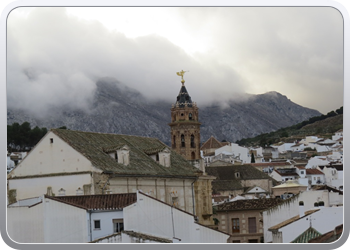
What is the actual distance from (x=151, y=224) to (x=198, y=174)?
18.4m

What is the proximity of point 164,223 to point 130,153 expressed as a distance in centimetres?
1410

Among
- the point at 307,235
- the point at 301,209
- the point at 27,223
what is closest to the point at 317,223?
the point at 307,235

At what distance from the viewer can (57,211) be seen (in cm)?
3186

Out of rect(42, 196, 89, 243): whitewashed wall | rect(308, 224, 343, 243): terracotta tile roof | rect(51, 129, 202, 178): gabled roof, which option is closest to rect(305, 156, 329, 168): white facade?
rect(51, 129, 202, 178): gabled roof

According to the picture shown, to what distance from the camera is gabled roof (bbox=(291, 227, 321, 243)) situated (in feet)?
98.4

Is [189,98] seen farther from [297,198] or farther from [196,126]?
[297,198]

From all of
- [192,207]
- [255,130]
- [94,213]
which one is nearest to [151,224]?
[94,213]

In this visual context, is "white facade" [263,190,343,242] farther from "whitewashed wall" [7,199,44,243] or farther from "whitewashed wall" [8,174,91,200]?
"whitewashed wall" [7,199,44,243]

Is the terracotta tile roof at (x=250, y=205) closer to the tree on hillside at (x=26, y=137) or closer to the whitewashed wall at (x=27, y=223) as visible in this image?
the tree on hillside at (x=26, y=137)

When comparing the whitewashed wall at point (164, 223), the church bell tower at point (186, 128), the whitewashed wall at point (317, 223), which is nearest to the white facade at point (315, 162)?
the church bell tower at point (186, 128)

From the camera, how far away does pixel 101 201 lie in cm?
3250

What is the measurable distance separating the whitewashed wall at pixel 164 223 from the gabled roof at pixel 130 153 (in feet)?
25.3

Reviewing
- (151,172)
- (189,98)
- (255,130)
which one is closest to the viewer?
(151,172)

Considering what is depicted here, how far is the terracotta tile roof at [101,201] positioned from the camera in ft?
105
